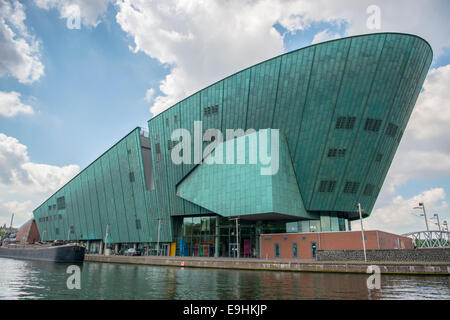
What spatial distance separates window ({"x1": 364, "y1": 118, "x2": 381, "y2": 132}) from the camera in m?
40.2

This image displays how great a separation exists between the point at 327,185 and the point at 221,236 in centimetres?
1781

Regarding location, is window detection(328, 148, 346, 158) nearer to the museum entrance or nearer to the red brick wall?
the red brick wall

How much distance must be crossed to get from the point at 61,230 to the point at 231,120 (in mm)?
62812

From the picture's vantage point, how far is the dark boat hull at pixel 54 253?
4675 centimetres

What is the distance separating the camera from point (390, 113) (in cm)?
4044

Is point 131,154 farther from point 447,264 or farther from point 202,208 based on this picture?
point 447,264

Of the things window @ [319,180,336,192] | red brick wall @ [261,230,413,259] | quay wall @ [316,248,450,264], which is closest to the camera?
quay wall @ [316,248,450,264]

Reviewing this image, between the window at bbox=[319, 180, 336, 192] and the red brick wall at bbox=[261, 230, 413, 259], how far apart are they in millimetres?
5945

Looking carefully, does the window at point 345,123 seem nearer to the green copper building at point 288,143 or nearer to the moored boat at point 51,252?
the green copper building at point 288,143

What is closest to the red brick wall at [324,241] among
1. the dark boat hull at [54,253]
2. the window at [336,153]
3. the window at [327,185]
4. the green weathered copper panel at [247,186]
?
the green weathered copper panel at [247,186]

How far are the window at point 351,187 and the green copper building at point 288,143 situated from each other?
0.15 m

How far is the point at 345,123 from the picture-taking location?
4003 cm

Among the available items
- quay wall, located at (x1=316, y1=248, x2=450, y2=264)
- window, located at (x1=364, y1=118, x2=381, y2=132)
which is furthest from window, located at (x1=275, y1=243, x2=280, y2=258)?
window, located at (x1=364, y1=118, x2=381, y2=132)
